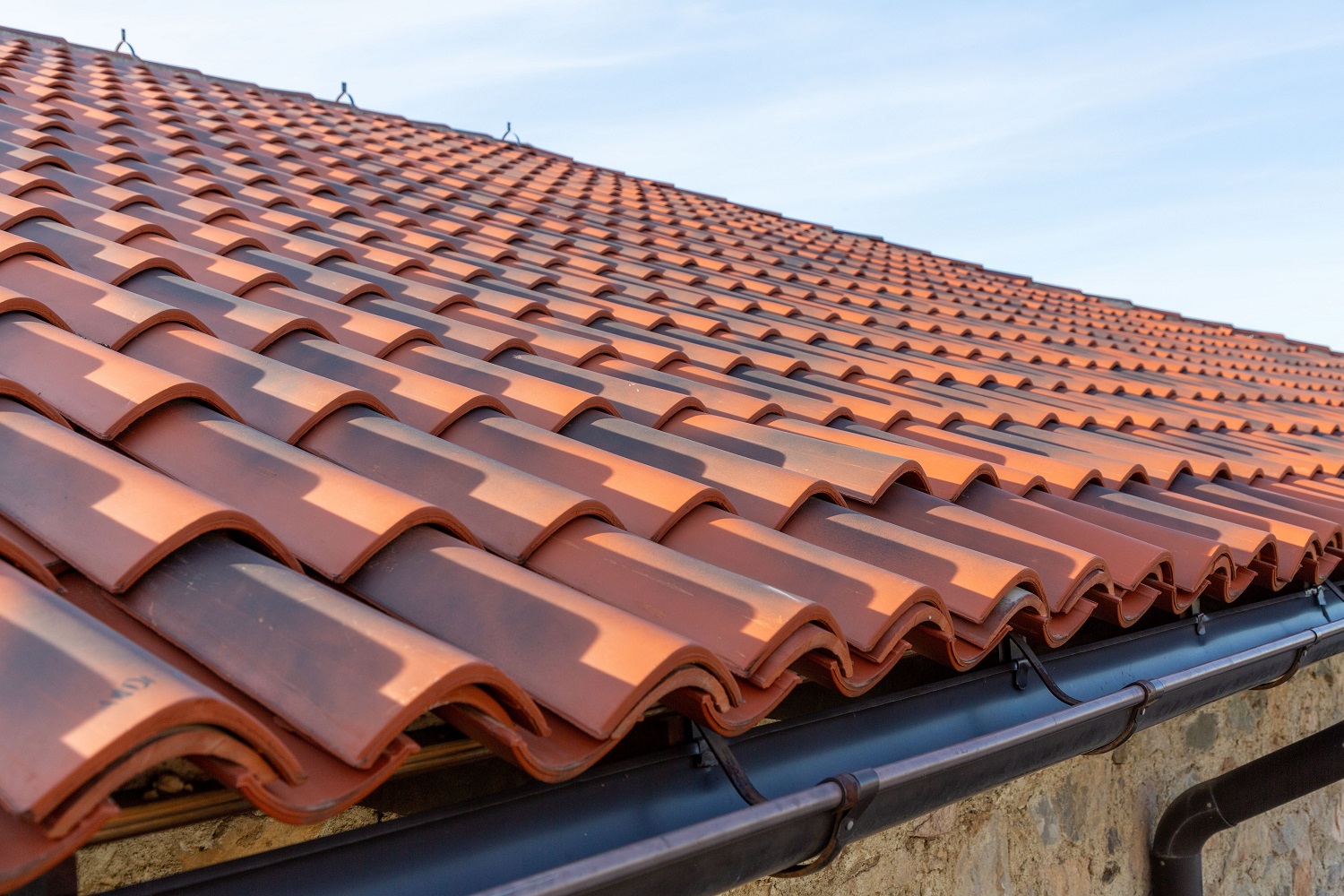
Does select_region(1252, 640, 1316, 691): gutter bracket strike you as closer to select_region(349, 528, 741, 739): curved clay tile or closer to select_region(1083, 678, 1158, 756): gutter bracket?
select_region(1083, 678, 1158, 756): gutter bracket

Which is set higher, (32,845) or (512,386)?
(512,386)

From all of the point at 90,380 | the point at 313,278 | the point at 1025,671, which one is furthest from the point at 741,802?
the point at 313,278

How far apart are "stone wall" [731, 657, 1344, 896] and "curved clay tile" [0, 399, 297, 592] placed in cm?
135

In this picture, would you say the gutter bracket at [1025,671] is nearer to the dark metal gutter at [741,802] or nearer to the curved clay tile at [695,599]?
the dark metal gutter at [741,802]

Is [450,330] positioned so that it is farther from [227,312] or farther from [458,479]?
[458,479]

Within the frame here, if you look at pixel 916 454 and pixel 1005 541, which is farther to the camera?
pixel 916 454

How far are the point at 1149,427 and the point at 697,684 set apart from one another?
2.96 m

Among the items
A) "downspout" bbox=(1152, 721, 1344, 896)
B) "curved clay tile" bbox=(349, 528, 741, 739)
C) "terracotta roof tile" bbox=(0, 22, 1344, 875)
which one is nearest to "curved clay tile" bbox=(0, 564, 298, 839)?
"terracotta roof tile" bbox=(0, 22, 1344, 875)

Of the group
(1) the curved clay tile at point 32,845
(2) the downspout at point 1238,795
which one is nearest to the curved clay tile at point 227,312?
(1) the curved clay tile at point 32,845

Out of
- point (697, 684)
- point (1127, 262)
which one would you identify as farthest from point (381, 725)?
point (1127, 262)

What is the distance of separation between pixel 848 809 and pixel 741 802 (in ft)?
0.52

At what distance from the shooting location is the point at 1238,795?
3.13 m

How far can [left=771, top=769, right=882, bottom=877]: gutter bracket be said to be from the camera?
1529 mm

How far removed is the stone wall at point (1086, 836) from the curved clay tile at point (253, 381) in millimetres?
662
